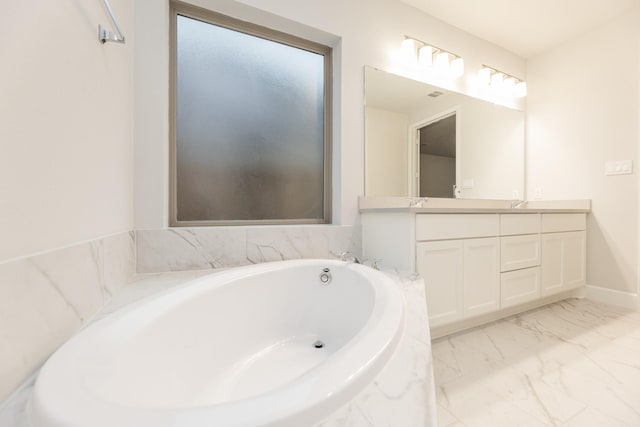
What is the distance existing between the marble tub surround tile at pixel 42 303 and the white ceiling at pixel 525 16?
8.29 feet

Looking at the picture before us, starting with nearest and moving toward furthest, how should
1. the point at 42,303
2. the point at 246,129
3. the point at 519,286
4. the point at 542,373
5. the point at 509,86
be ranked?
the point at 42,303 < the point at 542,373 < the point at 246,129 < the point at 519,286 < the point at 509,86

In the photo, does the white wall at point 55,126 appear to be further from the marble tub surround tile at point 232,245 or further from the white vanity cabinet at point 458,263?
the white vanity cabinet at point 458,263

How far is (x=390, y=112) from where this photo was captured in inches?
78.3

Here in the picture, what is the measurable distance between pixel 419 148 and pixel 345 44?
3.12ft

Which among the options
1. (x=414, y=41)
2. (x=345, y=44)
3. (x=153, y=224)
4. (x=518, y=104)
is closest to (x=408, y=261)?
(x=153, y=224)

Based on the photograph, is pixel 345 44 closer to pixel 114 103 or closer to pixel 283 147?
pixel 283 147

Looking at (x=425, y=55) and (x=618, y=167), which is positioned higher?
(x=425, y=55)

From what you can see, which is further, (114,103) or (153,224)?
(153,224)

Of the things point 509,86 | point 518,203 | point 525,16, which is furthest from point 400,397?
point 509,86

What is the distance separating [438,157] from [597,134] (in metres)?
1.37

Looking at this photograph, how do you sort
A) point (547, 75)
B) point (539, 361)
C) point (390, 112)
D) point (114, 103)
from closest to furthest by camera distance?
point (114, 103)
point (539, 361)
point (390, 112)
point (547, 75)

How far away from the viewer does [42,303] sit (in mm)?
541

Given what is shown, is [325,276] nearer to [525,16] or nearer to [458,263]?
[458,263]

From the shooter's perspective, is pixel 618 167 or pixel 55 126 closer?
pixel 55 126
